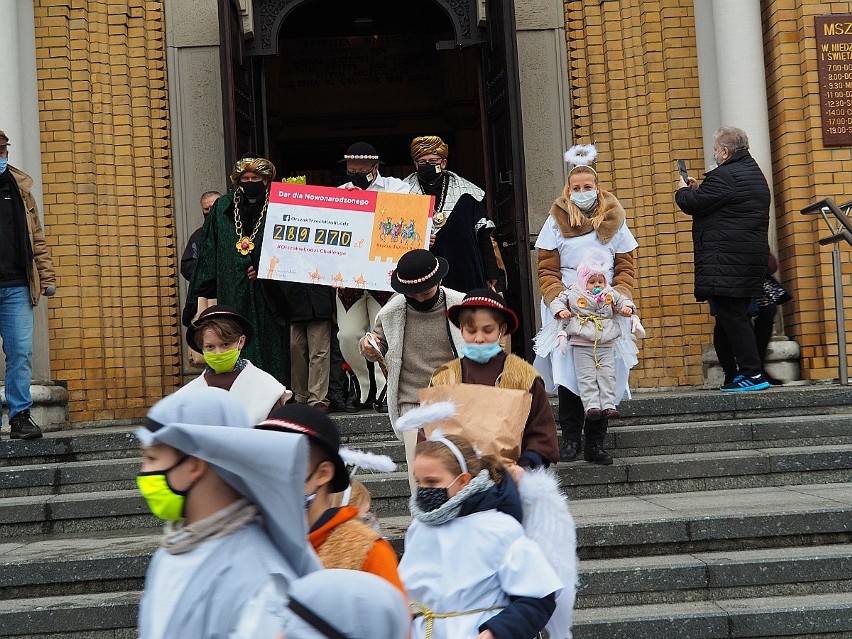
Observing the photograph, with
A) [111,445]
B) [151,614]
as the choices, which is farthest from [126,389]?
[151,614]

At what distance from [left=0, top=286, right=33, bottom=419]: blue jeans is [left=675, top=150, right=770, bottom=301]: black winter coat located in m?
4.62

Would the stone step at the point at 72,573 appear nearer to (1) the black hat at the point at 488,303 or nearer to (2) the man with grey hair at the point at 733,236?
(1) the black hat at the point at 488,303

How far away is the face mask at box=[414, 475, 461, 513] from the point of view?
3.90 meters

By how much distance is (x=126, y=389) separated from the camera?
1102cm

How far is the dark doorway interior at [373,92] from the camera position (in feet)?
56.0

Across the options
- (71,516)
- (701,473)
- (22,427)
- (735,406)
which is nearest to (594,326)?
(701,473)

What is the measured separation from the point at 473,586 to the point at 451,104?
45.5 ft

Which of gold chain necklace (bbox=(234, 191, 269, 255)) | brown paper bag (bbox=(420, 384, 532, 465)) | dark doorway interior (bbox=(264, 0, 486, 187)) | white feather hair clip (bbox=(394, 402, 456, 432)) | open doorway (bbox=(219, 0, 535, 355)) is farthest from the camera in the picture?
dark doorway interior (bbox=(264, 0, 486, 187))

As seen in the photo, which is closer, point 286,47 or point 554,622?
point 554,622

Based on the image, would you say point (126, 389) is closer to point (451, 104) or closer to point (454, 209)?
point (454, 209)

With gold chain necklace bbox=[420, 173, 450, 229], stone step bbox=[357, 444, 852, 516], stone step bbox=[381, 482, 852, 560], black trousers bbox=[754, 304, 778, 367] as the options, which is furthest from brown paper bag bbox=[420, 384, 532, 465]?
black trousers bbox=[754, 304, 778, 367]

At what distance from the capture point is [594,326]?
7801mm

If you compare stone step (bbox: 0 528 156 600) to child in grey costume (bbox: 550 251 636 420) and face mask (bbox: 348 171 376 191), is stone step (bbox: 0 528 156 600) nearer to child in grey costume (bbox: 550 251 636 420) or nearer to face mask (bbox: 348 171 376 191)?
child in grey costume (bbox: 550 251 636 420)

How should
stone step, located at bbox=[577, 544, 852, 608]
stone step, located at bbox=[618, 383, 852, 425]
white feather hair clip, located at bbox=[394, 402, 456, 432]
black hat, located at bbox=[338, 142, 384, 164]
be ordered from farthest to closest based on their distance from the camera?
black hat, located at bbox=[338, 142, 384, 164]
stone step, located at bbox=[618, 383, 852, 425]
stone step, located at bbox=[577, 544, 852, 608]
white feather hair clip, located at bbox=[394, 402, 456, 432]
